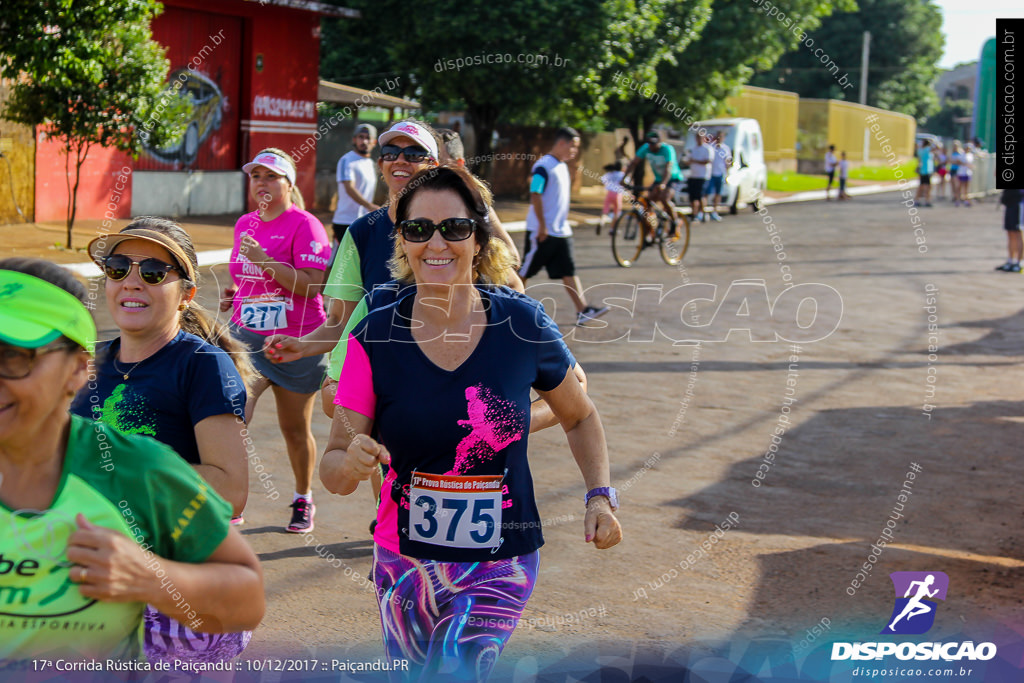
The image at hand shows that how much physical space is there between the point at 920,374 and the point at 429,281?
26.9 feet

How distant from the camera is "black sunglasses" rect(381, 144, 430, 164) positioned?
179 inches

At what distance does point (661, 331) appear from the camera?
11844 millimetres

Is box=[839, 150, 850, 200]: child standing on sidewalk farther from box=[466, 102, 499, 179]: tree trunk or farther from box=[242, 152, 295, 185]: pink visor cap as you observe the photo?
A: box=[242, 152, 295, 185]: pink visor cap

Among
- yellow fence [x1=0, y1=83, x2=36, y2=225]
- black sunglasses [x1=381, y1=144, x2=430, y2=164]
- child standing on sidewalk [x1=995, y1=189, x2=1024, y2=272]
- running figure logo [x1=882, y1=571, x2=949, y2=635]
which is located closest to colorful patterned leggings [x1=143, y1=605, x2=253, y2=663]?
black sunglasses [x1=381, y1=144, x2=430, y2=164]

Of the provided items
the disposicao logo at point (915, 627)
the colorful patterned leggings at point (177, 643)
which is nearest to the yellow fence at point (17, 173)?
the disposicao logo at point (915, 627)

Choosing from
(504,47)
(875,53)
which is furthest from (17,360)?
(875,53)

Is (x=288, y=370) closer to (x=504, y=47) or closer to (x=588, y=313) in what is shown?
(x=588, y=313)

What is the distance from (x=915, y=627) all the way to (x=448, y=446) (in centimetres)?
276

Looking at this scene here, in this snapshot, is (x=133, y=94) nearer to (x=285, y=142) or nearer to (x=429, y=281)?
(x=285, y=142)

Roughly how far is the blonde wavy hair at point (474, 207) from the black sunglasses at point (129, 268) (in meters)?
0.67

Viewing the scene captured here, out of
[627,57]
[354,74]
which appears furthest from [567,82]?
[354,74]

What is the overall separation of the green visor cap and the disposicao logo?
3.35 meters

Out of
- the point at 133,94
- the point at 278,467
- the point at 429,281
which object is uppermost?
the point at 133,94

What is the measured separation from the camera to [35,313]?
183 cm
